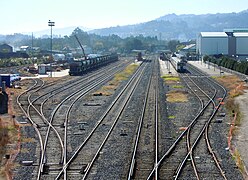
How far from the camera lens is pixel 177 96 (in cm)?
3491

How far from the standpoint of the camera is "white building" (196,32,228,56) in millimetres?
126250

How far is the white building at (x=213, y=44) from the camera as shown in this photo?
12625 centimetres

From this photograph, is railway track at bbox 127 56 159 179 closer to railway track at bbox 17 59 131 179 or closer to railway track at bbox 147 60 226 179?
railway track at bbox 147 60 226 179

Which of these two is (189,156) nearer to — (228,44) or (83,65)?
(83,65)

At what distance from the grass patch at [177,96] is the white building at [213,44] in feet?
293

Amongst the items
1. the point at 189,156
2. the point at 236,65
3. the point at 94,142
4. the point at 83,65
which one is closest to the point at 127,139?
the point at 94,142

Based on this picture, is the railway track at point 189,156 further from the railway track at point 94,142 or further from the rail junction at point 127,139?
the railway track at point 94,142

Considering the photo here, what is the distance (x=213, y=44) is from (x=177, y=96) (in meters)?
95.0

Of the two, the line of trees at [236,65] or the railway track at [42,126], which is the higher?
the line of trees at [236,65]

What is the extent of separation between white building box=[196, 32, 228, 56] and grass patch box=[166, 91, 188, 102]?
89.3 meters

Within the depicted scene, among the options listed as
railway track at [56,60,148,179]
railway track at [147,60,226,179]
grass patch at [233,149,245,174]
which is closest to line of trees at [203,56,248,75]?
railway track at [56,60,148,179]

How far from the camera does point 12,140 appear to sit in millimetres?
18984

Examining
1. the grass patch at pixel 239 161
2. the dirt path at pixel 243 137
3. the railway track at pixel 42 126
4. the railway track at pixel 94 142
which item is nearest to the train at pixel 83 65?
the railway track at pixel 42 126

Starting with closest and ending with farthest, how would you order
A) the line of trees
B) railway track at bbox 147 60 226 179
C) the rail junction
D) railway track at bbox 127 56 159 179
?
1. railway track at bbox 147 60 226 179
2. railway track at bbox 127 56 159 179
3. the rail junction
4. the line of trees
